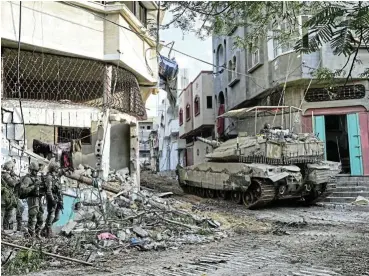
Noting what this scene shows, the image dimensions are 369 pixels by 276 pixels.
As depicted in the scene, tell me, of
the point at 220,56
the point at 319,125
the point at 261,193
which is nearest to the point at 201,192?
the point at 261,193

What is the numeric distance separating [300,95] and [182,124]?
61.7ft

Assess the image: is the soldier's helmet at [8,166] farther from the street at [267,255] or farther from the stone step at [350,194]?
the stone step at [350,194]

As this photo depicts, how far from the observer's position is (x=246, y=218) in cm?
1055

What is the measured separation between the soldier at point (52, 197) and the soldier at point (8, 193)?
0.51 metres

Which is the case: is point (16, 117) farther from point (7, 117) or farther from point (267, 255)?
point (267, 255)

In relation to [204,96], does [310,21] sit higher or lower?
lower

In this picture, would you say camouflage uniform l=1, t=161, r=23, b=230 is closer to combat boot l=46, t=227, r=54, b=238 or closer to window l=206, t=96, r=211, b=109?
combat boot l=46, t=227, r=54, b=238

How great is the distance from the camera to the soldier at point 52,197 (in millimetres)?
7480

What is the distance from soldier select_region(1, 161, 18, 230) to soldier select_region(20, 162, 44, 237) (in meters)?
0.21

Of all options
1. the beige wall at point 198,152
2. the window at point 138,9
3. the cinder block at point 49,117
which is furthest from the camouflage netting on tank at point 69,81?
the beige wall at point 198,152

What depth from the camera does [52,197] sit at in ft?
24.8

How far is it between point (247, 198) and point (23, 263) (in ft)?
28.1

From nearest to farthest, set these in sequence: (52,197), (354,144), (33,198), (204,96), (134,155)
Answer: (33,198)
(52,197)
(134,155)
(354,144)
(204,96)

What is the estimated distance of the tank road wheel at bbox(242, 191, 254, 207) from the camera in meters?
13.0
